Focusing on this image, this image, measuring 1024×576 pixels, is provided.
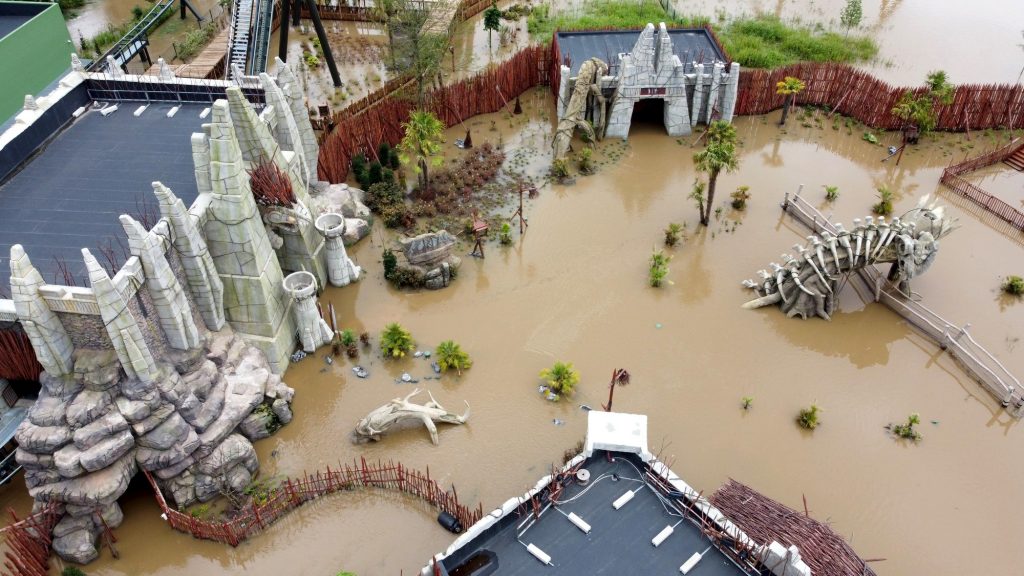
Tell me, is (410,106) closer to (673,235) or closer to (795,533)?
(673,235)

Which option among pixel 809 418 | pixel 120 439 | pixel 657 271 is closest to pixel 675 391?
pixel 809 418

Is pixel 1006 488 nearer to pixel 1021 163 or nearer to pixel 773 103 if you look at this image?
pixel 1021 163

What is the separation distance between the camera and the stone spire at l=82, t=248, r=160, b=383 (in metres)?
16.8

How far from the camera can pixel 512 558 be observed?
14922 mm

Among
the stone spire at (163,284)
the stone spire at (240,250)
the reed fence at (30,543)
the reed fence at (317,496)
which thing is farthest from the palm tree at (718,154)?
the reed fence at (30,543)

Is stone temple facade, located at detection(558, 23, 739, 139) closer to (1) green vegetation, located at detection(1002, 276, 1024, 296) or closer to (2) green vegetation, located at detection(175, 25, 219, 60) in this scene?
(1) green vegetation, located at detection(1002, 276, 1024, 296)

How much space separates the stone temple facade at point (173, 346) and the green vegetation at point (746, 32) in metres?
26.0

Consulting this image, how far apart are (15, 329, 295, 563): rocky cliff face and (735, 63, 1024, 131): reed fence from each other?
2806cm

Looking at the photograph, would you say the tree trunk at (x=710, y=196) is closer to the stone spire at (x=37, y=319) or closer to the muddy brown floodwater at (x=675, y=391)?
the muddy brown floodwater at (x=675, y=391)

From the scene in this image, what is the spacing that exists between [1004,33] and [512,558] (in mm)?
45404

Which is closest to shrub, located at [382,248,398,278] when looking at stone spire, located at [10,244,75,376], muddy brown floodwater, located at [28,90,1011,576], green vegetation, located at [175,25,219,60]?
muddy brown floodwater, located at [28,90,1011,576]

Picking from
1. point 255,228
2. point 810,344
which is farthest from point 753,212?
point 255,228

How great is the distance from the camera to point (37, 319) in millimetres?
17312

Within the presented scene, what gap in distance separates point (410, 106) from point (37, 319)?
19.7m
